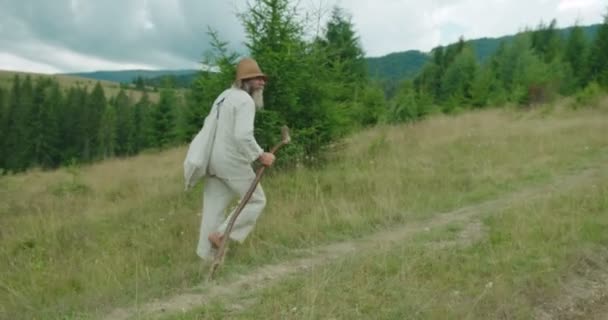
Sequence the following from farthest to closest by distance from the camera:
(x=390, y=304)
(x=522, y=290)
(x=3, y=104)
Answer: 1. (x=3, y=104)
2. (x=522, y=290)
3. (x=390, y=304)

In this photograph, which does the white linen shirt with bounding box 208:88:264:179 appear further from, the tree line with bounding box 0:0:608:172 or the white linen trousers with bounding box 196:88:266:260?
the tree line with bounding box 0:0:608:172

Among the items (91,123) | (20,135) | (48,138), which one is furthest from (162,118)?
(20,135)

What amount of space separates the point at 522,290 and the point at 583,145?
8.74 m

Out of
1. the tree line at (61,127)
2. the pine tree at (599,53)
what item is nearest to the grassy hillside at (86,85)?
the tree line at (61,127)

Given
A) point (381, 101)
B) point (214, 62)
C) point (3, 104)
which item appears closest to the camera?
point (214, 62)

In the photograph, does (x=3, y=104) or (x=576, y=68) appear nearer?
(x=576, y=68)

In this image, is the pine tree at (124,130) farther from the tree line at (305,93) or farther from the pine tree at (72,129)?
the pine tree at (72,129)

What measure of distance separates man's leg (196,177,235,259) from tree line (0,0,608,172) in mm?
3894

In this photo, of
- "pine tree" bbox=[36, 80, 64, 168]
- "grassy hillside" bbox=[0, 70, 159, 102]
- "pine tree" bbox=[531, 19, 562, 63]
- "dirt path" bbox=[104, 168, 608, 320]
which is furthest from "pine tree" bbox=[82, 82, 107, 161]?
"dirt path" bbox=[104, 168, 608, 320]

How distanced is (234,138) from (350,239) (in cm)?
191

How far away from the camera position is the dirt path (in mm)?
3654

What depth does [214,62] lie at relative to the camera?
8828 mm

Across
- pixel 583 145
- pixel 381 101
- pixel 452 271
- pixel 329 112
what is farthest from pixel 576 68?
pixel 452 271

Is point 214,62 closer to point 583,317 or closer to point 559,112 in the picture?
point 583,317
